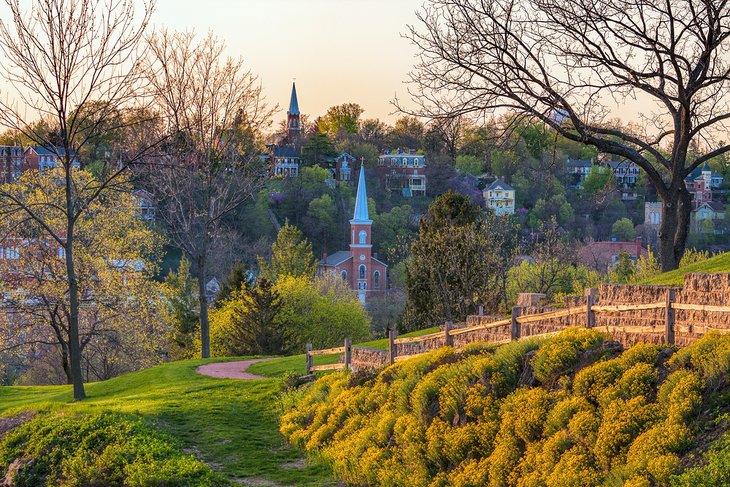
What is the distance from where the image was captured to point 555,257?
39.2 metres

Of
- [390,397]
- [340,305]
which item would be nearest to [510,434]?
[390,397]

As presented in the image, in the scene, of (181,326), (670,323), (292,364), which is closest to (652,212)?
(181,326)

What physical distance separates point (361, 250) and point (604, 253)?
2558 cm

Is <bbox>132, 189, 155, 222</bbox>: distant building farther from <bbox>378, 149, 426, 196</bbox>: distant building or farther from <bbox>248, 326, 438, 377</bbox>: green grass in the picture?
<bbox>378, 149, 426, 196</bbox>: distant building

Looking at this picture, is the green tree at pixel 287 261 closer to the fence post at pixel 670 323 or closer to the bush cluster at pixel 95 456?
the bush cluster at pixel 95 456

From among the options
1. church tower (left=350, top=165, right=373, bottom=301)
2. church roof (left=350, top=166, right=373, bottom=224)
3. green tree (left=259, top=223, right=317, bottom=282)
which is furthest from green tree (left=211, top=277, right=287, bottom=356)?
church tower (left=350, top=165, right=373, bottom=301)

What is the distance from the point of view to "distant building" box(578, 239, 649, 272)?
7269 cm

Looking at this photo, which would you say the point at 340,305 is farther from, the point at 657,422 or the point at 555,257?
the point at 657,422

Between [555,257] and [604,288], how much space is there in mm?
26726

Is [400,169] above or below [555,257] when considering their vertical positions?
above

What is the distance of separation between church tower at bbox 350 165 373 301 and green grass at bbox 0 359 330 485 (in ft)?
225

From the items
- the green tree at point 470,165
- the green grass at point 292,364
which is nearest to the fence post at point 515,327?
the green grass at point 292,364

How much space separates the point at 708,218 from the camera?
105 meters

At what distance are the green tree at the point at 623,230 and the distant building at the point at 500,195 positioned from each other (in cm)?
1190
